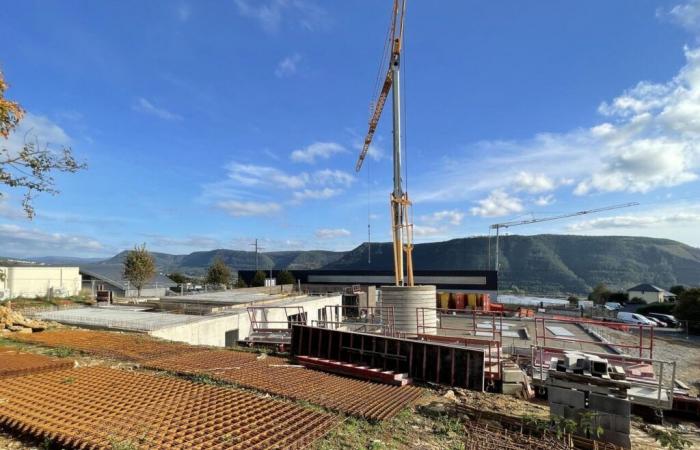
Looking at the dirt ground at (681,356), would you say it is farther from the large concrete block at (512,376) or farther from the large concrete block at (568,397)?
the large concrete block at (568,397)

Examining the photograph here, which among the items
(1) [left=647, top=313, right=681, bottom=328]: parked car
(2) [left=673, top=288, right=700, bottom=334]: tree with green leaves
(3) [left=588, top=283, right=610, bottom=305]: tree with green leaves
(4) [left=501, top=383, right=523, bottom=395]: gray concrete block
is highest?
(4) [left=501, top=383, right=523, bottom=395]: gray concrete block

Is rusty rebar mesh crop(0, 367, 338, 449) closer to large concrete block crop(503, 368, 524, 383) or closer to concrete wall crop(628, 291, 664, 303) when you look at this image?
large concrete block crop(503, 368, 524, 383)

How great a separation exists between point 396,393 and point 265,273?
6341 cm

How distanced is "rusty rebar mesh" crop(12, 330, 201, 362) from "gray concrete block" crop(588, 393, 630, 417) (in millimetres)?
11223

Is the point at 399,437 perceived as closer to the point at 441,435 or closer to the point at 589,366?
the point at 441,435

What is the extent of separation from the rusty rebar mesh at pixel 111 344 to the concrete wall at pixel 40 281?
83.0ft

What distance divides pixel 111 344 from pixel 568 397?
1380cm

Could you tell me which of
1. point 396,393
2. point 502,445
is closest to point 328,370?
point 396,393

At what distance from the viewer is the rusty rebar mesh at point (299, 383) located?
838cm

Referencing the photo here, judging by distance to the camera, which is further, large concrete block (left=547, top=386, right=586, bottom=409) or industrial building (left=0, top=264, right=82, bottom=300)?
industrial building (left=0, top=264, right=82, bottom=300)

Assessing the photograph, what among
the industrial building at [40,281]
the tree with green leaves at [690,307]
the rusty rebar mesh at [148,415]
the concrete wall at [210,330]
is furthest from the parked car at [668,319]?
the industrial building at [40,281]

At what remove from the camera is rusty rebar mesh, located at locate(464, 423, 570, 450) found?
21.1 ft

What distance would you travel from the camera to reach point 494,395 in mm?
10398

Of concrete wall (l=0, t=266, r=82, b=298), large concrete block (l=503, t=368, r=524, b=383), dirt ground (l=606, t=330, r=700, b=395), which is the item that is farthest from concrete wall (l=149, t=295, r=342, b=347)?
concrete wall (l=0, t=266, r=82, b=298)
